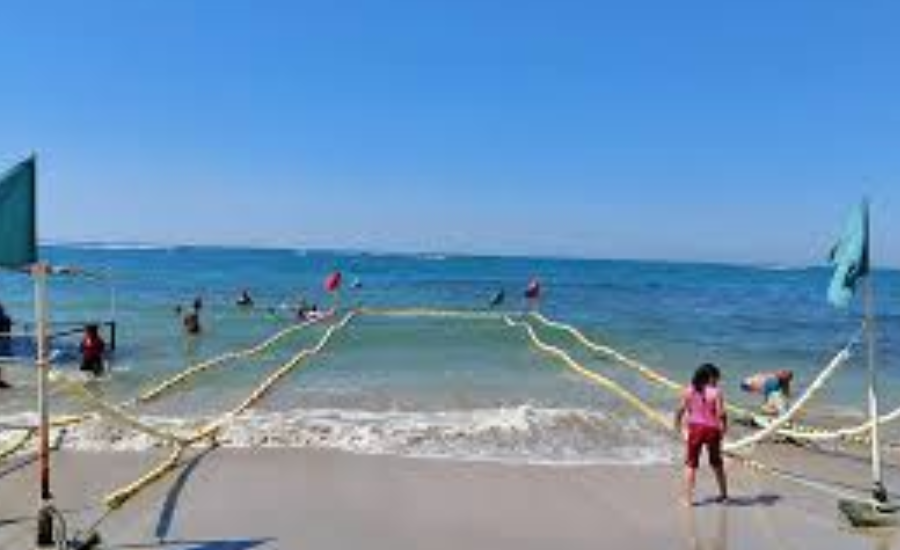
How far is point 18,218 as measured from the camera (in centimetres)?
908

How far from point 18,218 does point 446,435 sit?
8.10 meters

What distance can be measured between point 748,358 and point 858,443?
53.9ft

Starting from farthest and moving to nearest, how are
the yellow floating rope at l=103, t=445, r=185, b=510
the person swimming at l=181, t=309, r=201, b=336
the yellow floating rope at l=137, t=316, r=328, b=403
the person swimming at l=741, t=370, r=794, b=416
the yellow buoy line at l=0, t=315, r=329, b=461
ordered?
Answer: the person swimming at l=181, t=309, r=201, b=336 < the yellow floating rope at l=137, t=316, r=328, b=403 < the person swimming at l=741, t=370, r=794, b=416 < the yellow buoy line at l=0, t=315, r=329, b=461 < the yellow floating rope at l=103, t=445, r=185, b=510

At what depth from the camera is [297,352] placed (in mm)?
30016

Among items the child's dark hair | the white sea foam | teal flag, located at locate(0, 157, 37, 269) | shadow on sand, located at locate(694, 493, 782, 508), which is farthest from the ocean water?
teal flag, located at locate(0, 157, 37, 269)

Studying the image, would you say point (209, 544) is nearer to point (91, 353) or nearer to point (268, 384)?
point (268, 384)

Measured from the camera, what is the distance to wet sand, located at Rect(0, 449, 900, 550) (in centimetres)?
1047

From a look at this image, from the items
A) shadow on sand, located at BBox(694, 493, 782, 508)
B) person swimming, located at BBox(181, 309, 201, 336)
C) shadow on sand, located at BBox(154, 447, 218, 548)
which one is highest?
person swimming, located at BBox(181, 309, 201, 336)

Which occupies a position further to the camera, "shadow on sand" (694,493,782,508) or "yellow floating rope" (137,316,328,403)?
"yellow floating rope" (137,316,328,403)

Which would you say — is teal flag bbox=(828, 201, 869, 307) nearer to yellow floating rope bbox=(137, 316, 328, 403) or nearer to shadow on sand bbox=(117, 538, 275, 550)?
shadow on sand bbox=(117, 538, 275, 550)

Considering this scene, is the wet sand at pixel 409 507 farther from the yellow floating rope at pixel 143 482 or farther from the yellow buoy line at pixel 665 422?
the yellow buoy line at pixel 665 422

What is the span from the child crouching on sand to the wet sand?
0.38 meters

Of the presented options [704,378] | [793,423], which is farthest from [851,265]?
[793,423]

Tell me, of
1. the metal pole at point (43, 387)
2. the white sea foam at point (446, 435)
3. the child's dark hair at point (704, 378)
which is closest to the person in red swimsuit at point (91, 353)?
the white sea foam at point (446, 435)
